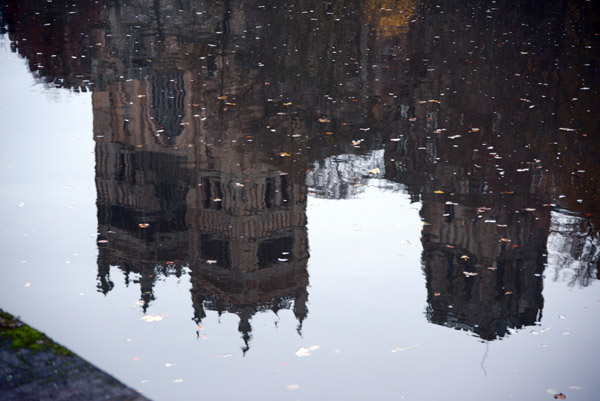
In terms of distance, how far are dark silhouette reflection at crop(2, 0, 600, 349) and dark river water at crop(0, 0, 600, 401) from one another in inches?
2.5

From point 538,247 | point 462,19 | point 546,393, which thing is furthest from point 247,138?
point 462,19

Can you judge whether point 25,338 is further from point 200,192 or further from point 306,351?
point 200,192

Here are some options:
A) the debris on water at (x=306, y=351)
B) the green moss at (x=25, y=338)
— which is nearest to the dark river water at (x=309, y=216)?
the debris on water at (x=306, y=351)

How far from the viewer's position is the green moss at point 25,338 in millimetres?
5879

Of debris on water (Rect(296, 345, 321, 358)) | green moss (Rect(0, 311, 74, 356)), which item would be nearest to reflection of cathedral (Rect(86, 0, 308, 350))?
debris on water (Rect(296, 345, 321, 358))

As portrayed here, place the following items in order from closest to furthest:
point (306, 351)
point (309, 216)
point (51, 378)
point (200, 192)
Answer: point (51, 378) < point (306, 351) < point (309, 216) < point (200, 192)

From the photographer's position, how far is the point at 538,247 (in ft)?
32.1

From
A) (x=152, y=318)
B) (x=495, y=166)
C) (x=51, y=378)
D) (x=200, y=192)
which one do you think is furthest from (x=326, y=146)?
(x=51, y=378)

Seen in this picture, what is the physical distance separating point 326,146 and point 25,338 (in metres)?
8.44

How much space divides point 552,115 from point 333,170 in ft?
18.9

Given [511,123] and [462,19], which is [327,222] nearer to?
[511,123]

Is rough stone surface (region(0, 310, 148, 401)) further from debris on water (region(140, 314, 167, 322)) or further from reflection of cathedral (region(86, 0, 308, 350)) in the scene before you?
reflection of cathedral (region(86, 0, 308, 350))

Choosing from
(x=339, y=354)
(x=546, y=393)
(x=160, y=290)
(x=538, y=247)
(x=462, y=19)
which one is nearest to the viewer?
(x=546, y=393)

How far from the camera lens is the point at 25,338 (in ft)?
19.7
